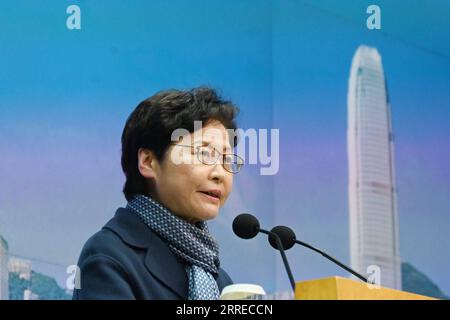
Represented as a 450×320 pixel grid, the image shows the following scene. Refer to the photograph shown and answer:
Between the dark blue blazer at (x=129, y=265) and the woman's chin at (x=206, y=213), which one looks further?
the woman's chin at (x=206, y=213)

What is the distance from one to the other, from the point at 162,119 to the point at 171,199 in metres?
0.20

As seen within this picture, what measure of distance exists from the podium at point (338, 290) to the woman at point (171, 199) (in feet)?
1.42

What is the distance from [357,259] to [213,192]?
1.40m

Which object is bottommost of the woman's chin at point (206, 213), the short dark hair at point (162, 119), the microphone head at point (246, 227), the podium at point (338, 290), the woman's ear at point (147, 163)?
the podium at point (338, 290)

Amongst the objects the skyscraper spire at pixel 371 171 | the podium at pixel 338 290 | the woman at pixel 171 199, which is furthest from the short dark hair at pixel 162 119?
the skyscraper spire at pixel 371 171

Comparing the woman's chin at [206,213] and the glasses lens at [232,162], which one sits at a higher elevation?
the glasses lens at [232,162]

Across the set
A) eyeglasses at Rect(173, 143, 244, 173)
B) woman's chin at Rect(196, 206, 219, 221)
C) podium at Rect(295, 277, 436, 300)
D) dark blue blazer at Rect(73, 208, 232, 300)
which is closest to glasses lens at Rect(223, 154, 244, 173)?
eyeglasses at Rect(173, 143, 244, 173)

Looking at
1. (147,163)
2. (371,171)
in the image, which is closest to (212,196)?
(147,163)

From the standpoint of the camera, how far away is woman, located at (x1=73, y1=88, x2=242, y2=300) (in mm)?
→ 2219

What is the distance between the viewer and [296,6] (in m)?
3.87

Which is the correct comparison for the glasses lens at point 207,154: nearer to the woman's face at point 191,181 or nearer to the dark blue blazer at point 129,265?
the woman's face at point 191,181

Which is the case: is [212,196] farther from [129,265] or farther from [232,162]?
[129,265]

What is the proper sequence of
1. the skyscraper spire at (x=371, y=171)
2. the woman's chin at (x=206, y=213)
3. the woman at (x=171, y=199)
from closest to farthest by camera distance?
the woman at (x=171, y=199) → the woman's chin at (x=206, y=213) → the skyscraper spire at (x=371, y=171)

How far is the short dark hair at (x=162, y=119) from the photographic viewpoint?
242 centimetres
